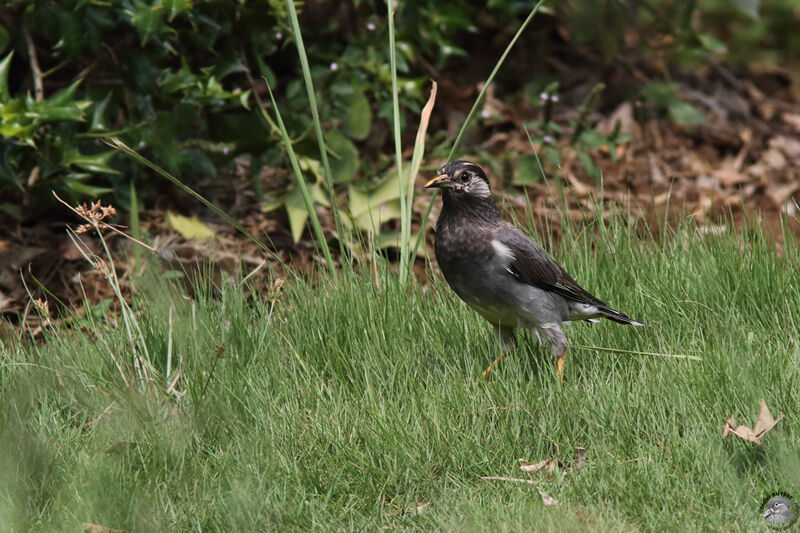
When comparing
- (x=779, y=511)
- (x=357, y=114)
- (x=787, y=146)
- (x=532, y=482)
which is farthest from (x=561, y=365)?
(x=787, y=146)

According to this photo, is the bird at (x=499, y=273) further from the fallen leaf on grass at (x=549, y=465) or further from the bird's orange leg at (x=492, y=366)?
the fallen leaf on grass at (x=549, y=465)

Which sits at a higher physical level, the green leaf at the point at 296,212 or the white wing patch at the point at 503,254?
the white wing patch at the point at 503,254

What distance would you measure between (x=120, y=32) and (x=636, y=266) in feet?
10.3

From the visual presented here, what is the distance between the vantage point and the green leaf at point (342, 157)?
18.6ft

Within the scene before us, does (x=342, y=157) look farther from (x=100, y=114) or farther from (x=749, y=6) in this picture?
(x=749, y=6)

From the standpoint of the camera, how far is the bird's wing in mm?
3990

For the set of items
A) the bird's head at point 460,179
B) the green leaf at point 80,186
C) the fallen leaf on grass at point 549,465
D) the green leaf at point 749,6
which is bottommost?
the fallen leaf on grass at point 549,465

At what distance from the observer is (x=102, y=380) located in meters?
3.70

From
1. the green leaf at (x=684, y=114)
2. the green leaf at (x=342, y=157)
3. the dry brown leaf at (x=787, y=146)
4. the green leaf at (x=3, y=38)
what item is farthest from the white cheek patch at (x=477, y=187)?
the dry brown leaf at (x=787, y=146)

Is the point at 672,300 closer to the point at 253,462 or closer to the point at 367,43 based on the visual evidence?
the point at 253,462

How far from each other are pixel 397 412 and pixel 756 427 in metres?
1.26

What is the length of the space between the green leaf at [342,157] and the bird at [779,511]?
3.35m

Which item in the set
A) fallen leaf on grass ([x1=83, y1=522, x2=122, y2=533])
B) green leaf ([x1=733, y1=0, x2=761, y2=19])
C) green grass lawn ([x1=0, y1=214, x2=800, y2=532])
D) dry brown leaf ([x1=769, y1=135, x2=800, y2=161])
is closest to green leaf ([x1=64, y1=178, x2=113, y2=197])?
green grass lawn ([x1=0, y1=214, x2=800, y2=532])

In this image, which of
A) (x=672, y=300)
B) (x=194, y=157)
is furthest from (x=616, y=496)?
(x=194, y=157)
